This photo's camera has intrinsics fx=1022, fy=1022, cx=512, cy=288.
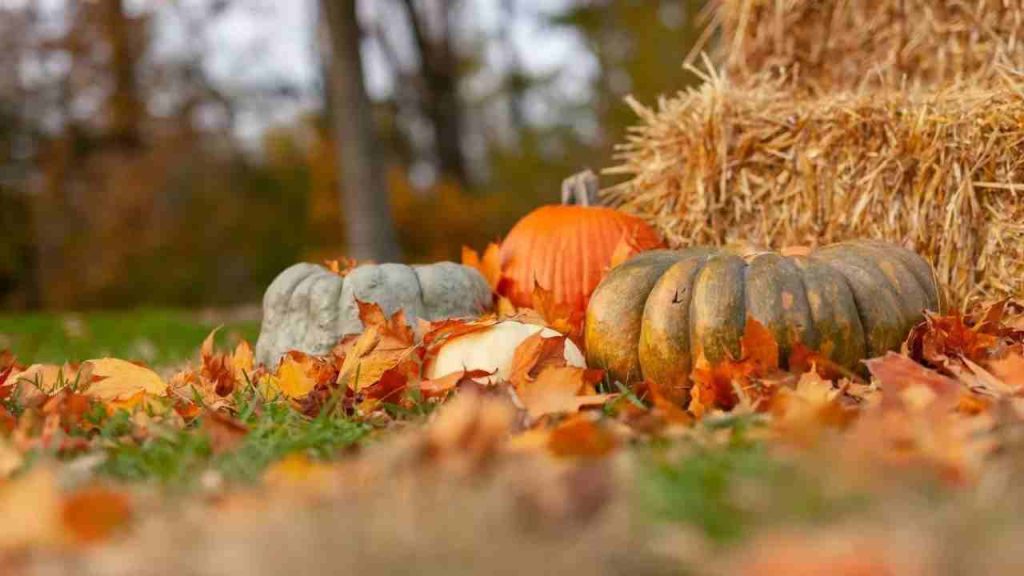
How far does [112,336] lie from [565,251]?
12.1 feet

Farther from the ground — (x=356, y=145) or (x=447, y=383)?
(x=356, y=145)

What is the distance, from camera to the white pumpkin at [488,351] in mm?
2514

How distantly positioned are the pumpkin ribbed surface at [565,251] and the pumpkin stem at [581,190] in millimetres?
293

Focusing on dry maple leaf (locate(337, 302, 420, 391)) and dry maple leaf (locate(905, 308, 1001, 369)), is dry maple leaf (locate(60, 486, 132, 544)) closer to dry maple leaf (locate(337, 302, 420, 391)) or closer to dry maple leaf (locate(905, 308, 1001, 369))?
dry maple leaf (locate(337, 302, 420, 391))

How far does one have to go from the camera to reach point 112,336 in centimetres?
601

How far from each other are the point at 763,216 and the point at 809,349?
115 centimetres

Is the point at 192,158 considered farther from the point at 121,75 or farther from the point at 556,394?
the point at 556,394

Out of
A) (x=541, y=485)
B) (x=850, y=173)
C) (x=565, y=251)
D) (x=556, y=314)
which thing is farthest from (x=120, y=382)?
(x=850, y=173)

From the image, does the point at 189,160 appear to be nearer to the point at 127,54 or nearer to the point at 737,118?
the point at 127,54

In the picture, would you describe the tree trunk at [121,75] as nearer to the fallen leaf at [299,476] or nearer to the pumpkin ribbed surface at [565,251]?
the pumpkin ribbed surface at [565,251]

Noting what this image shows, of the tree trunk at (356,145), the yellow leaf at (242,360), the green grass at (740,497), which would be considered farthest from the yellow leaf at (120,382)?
the tree trunk at (356,145)

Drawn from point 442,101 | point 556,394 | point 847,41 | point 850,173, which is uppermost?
point 847,41

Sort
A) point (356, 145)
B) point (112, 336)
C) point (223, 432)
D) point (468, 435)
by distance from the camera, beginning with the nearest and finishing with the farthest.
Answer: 1. point (468, 435)
2. point (223, 432)
3. point (112, 336)
4. point (356, 145)

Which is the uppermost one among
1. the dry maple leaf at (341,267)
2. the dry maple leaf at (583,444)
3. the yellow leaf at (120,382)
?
the dry maple leaf at (583,444)
